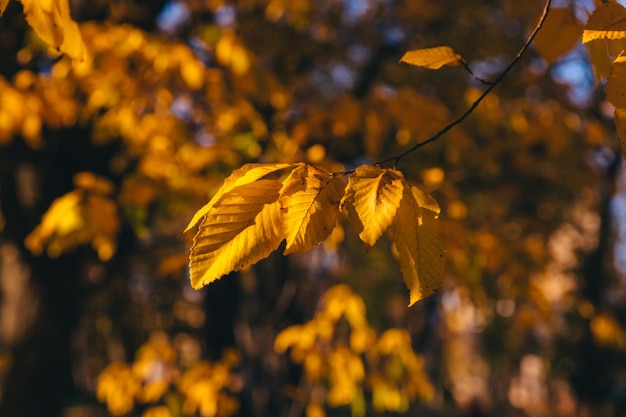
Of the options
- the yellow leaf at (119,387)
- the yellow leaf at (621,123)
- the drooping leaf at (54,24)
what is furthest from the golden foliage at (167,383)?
the yellow leaf at (621,123)

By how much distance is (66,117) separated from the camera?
10.8 ft

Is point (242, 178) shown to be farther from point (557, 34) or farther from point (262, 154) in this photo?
point (262, 154)

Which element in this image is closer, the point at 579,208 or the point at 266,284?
the point at 266,284

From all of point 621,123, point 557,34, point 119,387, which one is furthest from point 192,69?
point 621,123

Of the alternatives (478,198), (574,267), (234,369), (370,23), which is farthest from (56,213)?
(574,267)

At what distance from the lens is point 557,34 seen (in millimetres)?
1455

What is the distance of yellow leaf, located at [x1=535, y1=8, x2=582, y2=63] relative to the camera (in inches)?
57.0

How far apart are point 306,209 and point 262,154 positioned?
232 cm

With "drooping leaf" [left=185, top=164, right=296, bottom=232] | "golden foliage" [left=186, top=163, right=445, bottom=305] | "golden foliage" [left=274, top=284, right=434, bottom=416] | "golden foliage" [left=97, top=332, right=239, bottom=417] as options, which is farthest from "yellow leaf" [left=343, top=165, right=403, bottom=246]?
"golden foliage" [left=97, top=332, right=239, bottom=417]

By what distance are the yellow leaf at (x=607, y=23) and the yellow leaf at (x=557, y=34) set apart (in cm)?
38

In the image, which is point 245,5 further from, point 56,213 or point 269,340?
point 56,213

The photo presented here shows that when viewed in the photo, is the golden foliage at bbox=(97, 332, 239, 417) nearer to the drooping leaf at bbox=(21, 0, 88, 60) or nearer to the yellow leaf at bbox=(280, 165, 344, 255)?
the drooping leaf at bbox=(21, 0, 88, 60)

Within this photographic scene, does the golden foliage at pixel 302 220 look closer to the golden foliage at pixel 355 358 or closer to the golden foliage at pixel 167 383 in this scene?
the golden foliage at pixel 355 358

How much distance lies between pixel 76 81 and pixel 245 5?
7.15ft
